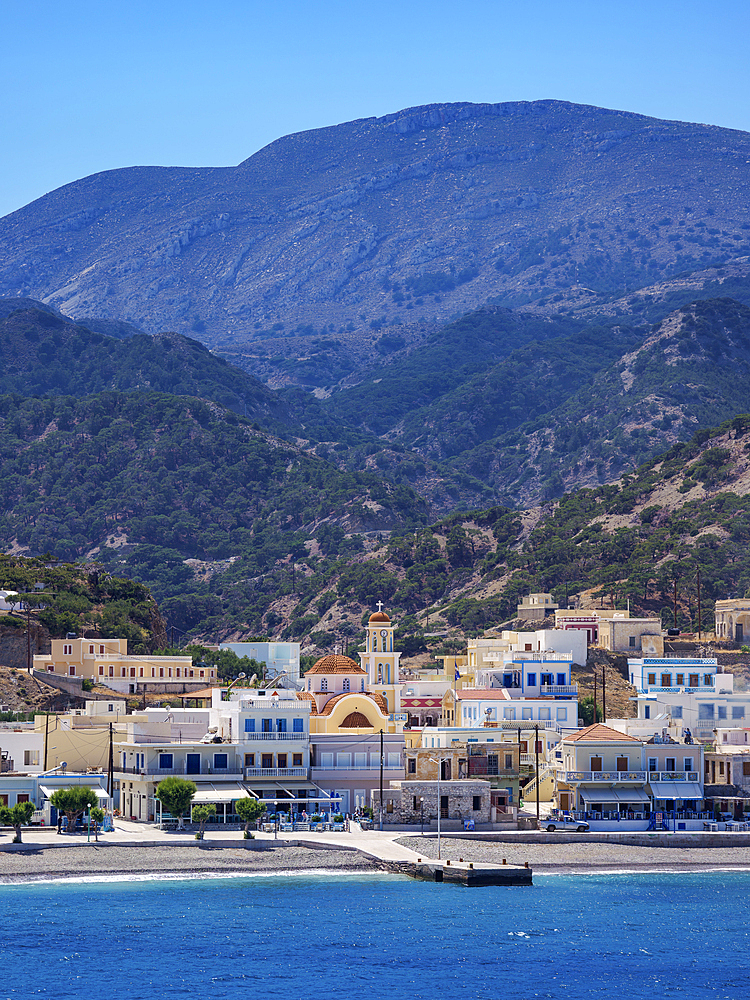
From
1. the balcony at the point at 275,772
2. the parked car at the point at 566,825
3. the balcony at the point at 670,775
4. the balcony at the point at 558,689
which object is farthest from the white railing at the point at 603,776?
the balcony at the point at 558,689

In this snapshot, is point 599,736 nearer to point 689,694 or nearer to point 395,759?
point 395,759

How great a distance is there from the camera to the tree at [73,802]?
75.4 m

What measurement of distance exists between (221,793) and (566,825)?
16150mm

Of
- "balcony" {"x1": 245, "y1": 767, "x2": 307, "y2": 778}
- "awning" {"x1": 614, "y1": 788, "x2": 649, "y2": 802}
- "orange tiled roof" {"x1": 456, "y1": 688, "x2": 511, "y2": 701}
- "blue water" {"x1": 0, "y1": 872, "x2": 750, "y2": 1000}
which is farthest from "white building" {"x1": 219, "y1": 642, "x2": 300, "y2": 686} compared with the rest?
"blue water" {"x1": 0, "y1": 872, "x2": 750, "y2": 1000}

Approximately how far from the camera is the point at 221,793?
7812cm

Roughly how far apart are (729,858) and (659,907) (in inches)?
370

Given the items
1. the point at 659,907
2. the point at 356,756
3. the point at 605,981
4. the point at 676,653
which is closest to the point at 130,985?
the point at 605,981

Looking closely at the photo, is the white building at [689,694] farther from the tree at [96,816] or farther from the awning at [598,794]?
the tree at [96,816]

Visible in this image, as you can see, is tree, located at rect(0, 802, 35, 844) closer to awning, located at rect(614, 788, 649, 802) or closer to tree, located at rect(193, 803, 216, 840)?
tree, located at rect(193, 803, 216, 840)

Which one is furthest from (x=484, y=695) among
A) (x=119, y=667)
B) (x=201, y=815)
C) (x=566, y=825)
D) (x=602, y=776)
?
(x=119, y=667)

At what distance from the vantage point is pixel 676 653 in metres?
118

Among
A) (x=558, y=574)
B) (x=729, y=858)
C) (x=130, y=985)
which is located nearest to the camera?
(x=130, y=985)

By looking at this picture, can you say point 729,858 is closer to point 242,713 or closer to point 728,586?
point 242,713

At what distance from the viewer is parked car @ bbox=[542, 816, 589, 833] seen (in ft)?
260
